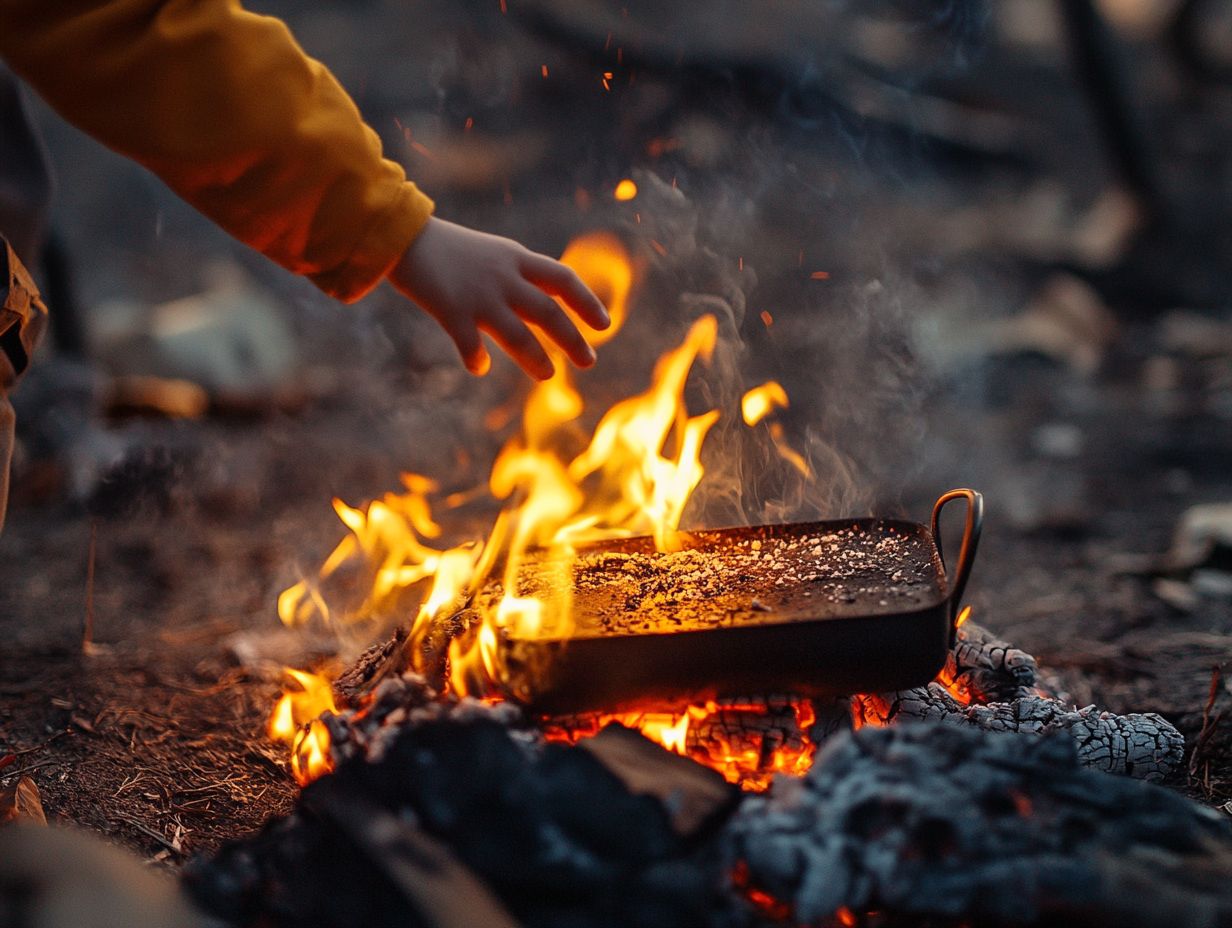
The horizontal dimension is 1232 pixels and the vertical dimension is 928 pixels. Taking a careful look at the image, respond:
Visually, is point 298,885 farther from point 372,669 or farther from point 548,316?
point 548,316

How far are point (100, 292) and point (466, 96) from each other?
365 centimetres

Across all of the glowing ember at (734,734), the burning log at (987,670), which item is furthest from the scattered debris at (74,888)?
the burning log at (987,670)

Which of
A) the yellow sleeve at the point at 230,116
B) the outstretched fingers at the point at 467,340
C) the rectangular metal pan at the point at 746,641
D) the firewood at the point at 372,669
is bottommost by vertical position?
the firewood at the point at 372,669

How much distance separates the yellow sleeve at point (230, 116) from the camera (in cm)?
147

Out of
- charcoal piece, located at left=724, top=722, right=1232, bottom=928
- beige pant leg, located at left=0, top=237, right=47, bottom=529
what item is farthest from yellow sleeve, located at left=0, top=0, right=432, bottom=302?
charcoal piece, located at left=724, top=722, right=1232, bottom=928

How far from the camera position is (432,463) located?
438 centimetres

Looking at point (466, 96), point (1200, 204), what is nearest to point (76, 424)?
point (466, 96)

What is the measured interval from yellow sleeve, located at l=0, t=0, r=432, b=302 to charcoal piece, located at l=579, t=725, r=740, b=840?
861mm

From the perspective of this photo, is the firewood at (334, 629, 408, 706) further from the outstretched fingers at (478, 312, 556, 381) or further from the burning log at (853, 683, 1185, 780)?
the burning log at (853, 683, 1185, 780)

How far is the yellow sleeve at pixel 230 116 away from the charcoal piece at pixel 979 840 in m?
1.09

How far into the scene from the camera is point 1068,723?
5.94 ft

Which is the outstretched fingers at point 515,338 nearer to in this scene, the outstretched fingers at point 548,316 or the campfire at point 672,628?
the outstretched fingers at point 548,316

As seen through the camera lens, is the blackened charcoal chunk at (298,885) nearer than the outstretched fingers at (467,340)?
Yes

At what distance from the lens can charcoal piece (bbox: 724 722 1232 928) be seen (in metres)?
1.26
